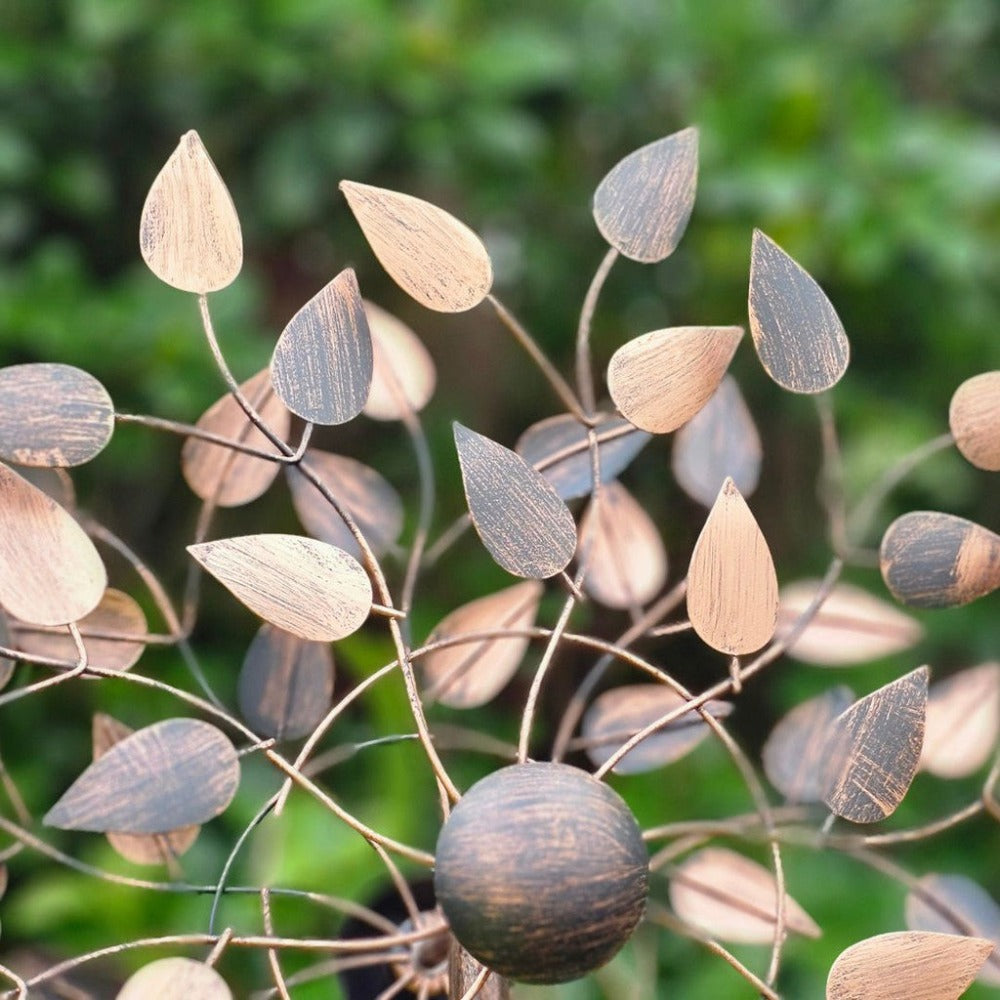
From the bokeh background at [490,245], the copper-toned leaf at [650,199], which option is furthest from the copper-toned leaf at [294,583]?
the bokeh background at [490,245]

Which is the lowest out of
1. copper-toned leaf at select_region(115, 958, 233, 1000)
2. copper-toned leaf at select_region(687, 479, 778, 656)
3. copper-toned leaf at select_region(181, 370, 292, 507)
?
copper-toned leaf at select_region(115, 958, 233, 1000)

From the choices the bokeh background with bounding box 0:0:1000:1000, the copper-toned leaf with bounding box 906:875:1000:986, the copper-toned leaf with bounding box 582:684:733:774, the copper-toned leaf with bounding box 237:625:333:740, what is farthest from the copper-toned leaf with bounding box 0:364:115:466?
the bokeh background with bounding box 0:0:1000:1000

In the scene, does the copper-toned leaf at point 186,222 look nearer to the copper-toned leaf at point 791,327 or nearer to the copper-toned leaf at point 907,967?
the copper-toned leaf at point 791,327

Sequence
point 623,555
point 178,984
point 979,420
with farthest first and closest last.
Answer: point 623,555
point 979,420
point 178,984

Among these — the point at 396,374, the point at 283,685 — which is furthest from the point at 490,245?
the point at 283,685

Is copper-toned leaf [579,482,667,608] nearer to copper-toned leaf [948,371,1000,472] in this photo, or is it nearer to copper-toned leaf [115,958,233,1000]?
copper-toned leaf [948,371,1000,472]

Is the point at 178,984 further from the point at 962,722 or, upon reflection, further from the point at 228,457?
the point at 962,722
